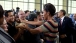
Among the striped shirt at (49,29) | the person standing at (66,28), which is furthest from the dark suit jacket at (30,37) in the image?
the person standing at (66,28)

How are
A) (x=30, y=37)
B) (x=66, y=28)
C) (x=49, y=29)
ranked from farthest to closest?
(x=66, y=28) → (x=30, y=37) → (x=49, y=29)

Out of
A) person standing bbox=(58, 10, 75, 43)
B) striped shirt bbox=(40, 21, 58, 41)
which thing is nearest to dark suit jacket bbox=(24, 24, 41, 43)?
striped shirt bbox=(40, 21, 58, 41)

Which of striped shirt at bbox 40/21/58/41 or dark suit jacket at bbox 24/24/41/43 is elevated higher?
striped shirt at bbox 40/21/58/41

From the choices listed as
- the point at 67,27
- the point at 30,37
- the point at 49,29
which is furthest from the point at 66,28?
the point at 49,29

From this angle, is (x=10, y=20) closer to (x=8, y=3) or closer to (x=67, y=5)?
(x=8, y=3)

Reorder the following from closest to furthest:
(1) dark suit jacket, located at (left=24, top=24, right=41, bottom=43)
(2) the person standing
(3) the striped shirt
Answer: (3) the striped shirt < (1) dark suit jacket, located at (left=24, top=24, right=41, bottom=43) < (2) the person standing

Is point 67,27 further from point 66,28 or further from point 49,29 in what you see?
point 49,29

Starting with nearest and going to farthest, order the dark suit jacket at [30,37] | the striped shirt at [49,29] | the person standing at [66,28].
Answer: the striped shirt at [49,29] < the dark suit jacket at [30,37] < the person standing at [66,28]

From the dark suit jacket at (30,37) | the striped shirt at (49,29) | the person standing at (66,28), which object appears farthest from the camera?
the person standing at (66,28)

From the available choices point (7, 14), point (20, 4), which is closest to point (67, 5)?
point (20, 4)

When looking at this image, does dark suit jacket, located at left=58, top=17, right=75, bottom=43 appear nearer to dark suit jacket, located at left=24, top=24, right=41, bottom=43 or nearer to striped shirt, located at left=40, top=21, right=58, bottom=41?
dark suit jacket, located at left=24, top=24, right=41, bottom=43

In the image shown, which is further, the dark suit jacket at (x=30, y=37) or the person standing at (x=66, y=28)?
the person standing at (x=66, y=28)

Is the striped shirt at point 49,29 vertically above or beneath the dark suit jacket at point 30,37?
above

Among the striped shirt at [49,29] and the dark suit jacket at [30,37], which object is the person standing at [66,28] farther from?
the striped shirt at [49,29]
